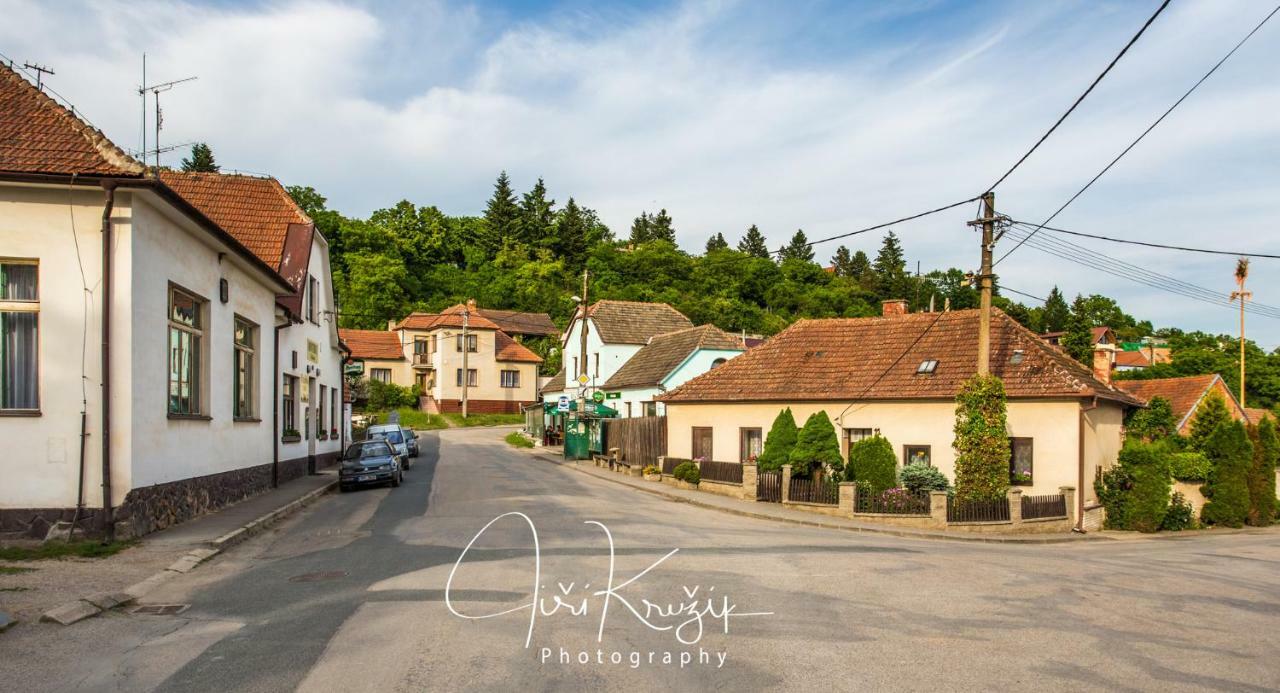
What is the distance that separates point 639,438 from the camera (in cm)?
3506

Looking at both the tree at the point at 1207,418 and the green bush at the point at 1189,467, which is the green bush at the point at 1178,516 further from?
the tree at the point at 1207,418

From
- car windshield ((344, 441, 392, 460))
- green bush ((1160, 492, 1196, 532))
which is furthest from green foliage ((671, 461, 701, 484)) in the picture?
green bush ((1160, 492, 1196, 532))

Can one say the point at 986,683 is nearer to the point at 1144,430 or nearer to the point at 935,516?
the point at 935,516

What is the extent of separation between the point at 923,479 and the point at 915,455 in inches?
96.5

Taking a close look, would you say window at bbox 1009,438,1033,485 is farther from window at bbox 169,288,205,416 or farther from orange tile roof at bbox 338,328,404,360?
orange tile roof at bbox 338,328,404,360

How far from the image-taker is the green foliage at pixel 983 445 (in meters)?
23.0

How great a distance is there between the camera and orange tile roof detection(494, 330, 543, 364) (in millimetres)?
77125

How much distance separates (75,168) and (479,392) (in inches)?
2523

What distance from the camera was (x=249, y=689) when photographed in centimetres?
628

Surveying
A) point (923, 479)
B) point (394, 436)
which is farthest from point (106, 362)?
point (394, 436)

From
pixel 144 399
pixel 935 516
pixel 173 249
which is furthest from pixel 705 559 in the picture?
pixel 935 516

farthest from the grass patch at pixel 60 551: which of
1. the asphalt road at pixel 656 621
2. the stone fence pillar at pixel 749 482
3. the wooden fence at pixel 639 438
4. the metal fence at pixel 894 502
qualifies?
the wooden fence at pixel 639 438

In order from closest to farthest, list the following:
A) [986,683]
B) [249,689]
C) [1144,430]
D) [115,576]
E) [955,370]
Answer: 1. [249,689]
2. [986,683]
3. [115,576]
4. [955,370]
5. [1144,430]

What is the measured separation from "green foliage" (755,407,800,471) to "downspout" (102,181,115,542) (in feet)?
55.9
